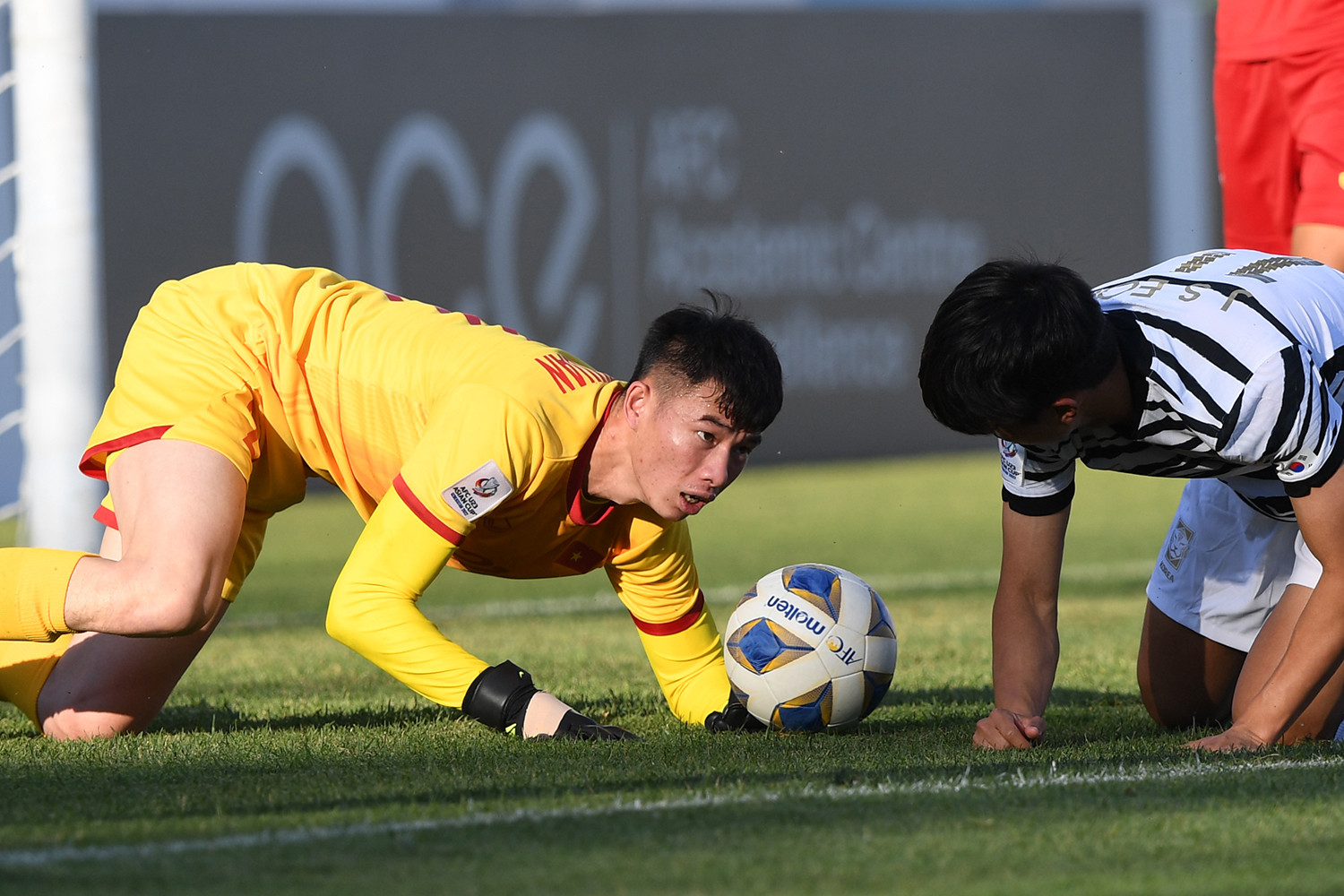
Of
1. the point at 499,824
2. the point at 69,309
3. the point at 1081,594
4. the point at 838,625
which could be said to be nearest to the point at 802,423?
the point at 1081,594

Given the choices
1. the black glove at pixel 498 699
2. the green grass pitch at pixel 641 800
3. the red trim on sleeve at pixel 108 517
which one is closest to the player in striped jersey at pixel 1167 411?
the green grass pitch at pixel 641 800

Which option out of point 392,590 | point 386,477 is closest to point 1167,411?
point 392,590

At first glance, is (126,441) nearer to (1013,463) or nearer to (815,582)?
(815,582)

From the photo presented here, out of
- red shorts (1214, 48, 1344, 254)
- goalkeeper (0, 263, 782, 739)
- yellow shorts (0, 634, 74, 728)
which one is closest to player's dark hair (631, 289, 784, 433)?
goalkeeper (0, 263, 782, 739)

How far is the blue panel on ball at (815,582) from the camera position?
15.1ft

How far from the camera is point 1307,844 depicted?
294 cm

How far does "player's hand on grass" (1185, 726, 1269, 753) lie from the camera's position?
3.87 m

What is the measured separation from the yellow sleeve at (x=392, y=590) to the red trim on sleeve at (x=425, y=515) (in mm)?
12

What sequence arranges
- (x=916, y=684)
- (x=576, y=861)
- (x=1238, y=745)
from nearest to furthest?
(x=576, y=861), (x=1238, y=745), (x=916, y=684)

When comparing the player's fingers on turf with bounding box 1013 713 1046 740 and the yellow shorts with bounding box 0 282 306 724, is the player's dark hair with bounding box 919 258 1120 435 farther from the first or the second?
the yellow shorts with bounding box 0 282 306 724

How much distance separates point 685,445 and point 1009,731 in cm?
104

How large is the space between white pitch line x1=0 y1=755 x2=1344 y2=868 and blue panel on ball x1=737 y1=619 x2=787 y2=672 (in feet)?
2.74

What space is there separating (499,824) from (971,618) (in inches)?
186

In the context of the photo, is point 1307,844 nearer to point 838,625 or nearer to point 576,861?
point 576,861
